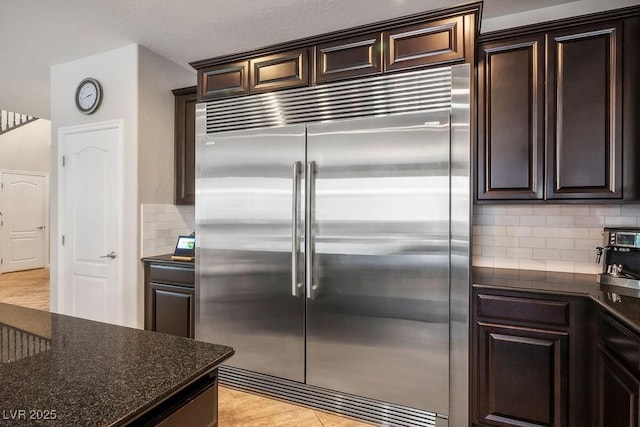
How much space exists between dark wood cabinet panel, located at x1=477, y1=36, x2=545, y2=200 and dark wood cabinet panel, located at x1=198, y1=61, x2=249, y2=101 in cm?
161

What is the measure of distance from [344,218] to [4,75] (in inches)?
162

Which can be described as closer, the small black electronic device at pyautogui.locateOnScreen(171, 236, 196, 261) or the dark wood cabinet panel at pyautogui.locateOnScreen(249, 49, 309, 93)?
the dark wood cabinet panel at pyautogui.locateOnScreen(249, 49, 309, 93)

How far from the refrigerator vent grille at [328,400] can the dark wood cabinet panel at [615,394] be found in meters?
0.83

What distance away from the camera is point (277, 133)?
95.7 inches

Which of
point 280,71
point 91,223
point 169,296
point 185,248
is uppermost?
point 280,71

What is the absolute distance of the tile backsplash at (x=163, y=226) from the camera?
3084 millimetres

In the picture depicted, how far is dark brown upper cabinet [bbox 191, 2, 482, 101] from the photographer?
2.02 meters

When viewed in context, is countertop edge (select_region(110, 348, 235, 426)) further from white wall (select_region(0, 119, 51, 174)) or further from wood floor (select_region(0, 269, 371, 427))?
white wall (select_region(0, 119, 51, 174))

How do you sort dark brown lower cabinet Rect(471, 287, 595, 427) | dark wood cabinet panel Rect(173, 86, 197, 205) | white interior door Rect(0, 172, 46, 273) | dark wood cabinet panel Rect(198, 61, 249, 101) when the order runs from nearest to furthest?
dark brown lower cabinet Rect(471, 287, 595, 427), dark wood cabinet panel Rect(198, 61, 249, 101), dark wood cabinet panel Rect(173, 86, 197, 205), white interior door Rect(0, 172, 46, 273)

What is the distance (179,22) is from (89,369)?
2.56 m

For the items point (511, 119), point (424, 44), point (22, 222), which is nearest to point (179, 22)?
point (424, 44)

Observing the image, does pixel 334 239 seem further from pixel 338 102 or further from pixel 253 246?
pixel 338 102

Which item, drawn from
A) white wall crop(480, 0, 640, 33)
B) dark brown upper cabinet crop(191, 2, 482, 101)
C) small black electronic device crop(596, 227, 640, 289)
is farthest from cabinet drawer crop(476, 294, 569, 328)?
white wall crop(480, 0, 640, 33)

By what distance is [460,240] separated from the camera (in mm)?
1985
